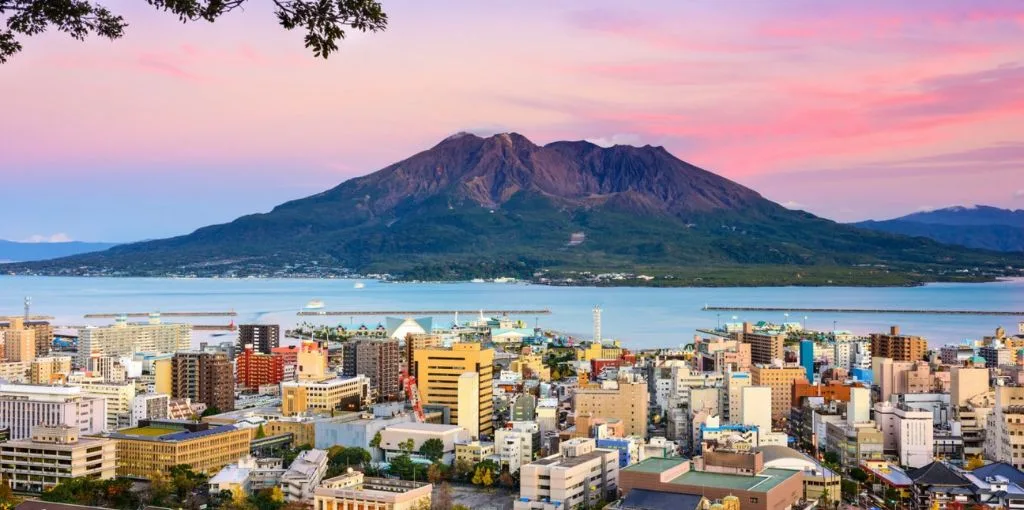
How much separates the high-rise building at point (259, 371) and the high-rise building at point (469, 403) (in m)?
7.46

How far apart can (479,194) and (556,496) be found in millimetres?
79652

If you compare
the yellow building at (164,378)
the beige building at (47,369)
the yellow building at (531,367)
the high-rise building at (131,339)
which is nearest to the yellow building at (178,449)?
the yellow building at (164,378)

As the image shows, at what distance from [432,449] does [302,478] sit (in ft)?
7.96

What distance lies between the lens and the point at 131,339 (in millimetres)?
28359

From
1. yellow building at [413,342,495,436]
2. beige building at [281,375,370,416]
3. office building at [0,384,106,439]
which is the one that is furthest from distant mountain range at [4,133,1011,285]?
office building at [0,384,106,439]

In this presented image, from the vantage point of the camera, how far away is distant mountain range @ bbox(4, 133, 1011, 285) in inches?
2862

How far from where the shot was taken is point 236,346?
2658 centimetres

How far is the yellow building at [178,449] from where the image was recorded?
13.6 m

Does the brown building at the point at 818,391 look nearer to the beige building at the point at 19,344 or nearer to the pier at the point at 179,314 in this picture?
the beige building at the point at 19,344

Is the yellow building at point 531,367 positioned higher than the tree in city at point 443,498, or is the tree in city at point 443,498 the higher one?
the yellow building at point 531,367

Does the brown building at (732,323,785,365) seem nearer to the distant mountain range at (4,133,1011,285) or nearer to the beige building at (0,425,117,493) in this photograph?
the beige building at (0,425,117,493)

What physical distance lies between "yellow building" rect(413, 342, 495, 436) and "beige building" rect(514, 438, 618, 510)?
401 cm

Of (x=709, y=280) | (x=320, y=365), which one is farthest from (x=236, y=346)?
(x=709, y=280)

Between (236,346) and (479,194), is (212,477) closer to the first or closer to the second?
(236,346)
